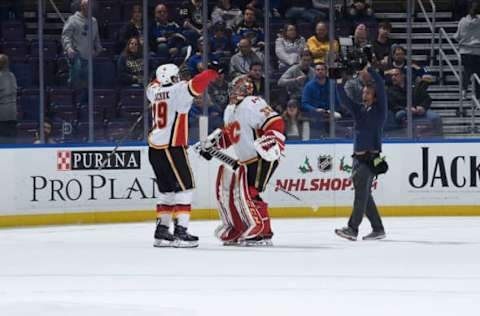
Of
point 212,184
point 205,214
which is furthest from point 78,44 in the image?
point 205,214

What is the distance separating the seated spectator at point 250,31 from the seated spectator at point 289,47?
0.69 feet

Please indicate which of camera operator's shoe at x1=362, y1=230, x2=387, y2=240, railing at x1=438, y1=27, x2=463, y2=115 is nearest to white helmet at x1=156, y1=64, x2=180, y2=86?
camera operator's shoe at x1=362, y1=230, x2=387, y2=240

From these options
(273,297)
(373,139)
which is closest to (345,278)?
(273,297)

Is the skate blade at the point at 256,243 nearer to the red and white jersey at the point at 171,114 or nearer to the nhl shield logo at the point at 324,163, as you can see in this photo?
the red and white jersey at the point at 171,114

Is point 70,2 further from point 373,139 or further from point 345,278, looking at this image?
point 345,278

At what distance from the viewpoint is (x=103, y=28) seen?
1520 cm

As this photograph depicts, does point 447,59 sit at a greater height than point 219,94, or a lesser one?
greater

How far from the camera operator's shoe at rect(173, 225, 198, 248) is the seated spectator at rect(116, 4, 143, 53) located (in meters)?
4.28

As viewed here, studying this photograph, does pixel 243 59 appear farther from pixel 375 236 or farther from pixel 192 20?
pixel 375 236

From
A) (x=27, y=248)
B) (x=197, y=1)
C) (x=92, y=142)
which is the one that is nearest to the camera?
(x=27, y=248)

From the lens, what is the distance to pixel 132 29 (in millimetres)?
15312

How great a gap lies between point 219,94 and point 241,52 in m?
0.58

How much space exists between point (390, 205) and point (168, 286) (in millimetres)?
6741

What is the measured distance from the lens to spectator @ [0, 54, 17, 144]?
46.8ft
